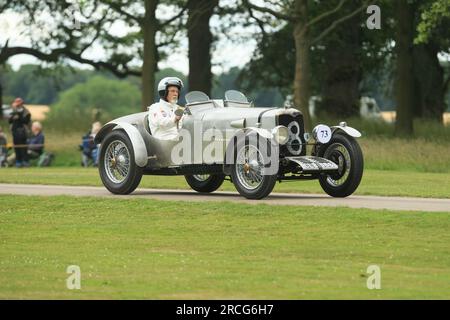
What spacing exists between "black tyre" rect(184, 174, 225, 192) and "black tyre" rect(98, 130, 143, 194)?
54.8 inches

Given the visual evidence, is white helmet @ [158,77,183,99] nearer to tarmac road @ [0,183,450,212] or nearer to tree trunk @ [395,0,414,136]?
tarmac road @ [0,183,450,212]

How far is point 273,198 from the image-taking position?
63.1 ft

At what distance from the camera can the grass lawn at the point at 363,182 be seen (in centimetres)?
2092

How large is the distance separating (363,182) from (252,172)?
18.4 ft

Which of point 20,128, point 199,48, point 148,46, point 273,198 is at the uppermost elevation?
point 199,48

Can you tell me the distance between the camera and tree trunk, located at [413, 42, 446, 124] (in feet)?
148

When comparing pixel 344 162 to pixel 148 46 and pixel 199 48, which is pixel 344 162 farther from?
pixel 199 48

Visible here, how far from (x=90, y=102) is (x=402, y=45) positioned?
12187 cm

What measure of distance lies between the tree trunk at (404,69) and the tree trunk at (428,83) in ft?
17.9

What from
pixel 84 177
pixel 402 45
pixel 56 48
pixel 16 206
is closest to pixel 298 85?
pixel 402 45

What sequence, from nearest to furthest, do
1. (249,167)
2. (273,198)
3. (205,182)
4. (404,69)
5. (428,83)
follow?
(249,167), (273,198), (205,182), (404,69), (428,83)

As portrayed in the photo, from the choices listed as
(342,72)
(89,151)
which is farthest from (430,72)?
(89,151)

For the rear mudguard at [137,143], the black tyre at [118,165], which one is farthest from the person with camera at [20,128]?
the rear mudguard at [137,143]

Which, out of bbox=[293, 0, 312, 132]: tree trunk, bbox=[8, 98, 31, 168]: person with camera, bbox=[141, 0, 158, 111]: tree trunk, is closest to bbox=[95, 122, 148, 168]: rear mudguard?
bbox=[8, 98, 31, 168]: person with camera
